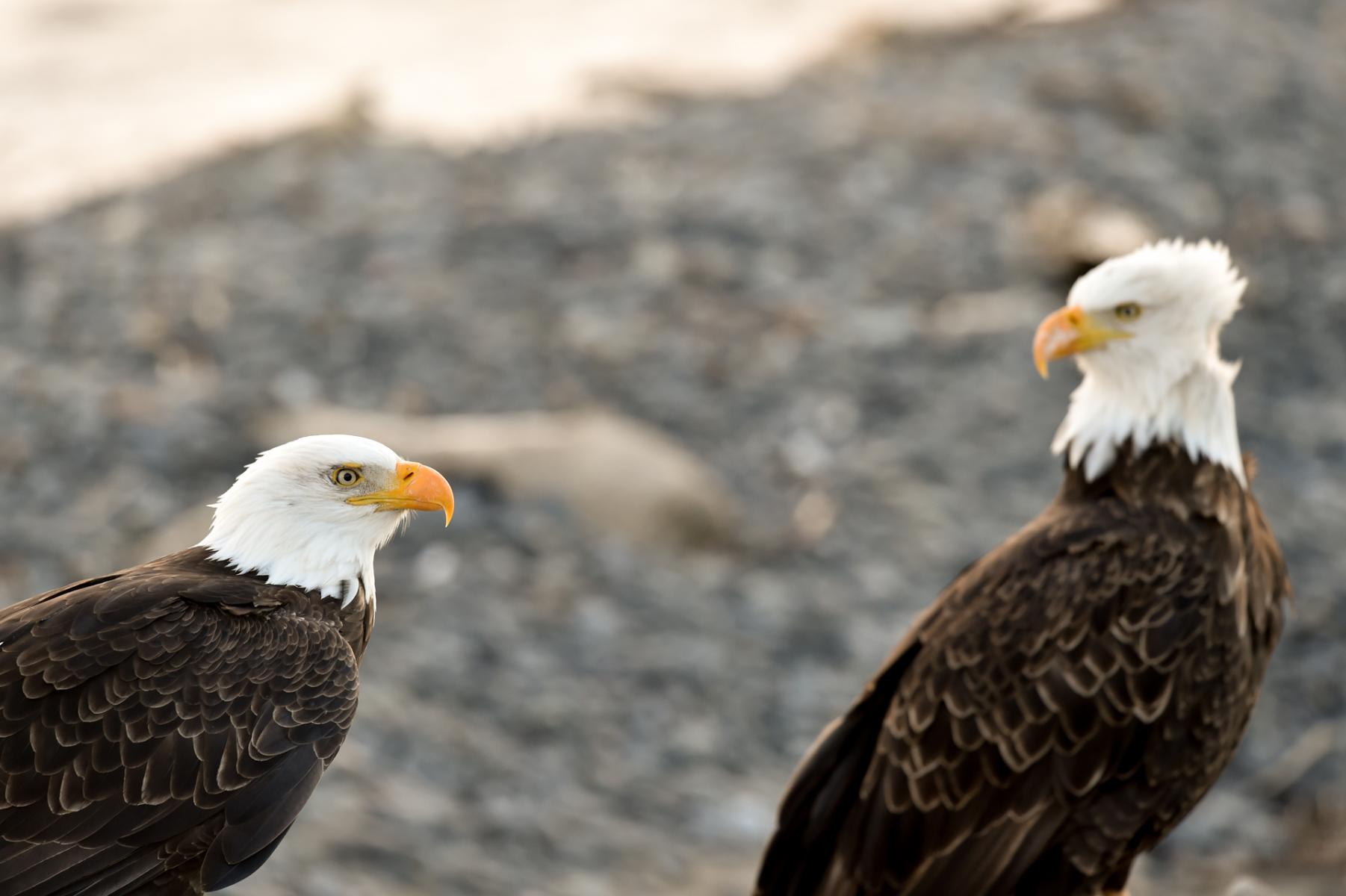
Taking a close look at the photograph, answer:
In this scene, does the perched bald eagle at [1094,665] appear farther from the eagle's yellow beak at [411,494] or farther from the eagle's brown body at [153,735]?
the eagle's brown body at [153,735]

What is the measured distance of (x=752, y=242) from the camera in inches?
427

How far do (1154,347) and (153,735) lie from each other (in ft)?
10.0

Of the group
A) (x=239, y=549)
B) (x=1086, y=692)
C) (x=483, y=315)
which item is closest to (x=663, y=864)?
(x=1086, y=692)

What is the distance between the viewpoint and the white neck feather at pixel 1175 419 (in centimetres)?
502

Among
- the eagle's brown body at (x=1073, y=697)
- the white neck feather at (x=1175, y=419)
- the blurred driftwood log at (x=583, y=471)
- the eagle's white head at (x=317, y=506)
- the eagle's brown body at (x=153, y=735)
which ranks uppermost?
the blurred driftwood log at (x=583, y=471)

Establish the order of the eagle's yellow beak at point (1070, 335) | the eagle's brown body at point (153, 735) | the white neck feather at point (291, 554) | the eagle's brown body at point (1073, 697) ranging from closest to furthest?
the eagle's brown body at point (153, 735) < the white neck feather at point (291, 554) < the eagle's brown body at point (1073, 697) < the eagle's yellow beak at point (1070, 335)

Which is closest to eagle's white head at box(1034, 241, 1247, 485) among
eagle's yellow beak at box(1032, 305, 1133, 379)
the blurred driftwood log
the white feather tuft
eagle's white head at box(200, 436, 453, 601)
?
eagle's yellow beak at box(1032, 305, 1133, 379)

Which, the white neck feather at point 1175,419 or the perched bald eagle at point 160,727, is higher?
the white neck feather at point 1175,419

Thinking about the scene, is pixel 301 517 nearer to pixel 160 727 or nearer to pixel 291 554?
pixel 291 554

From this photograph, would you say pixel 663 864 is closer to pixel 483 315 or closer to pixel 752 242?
pixel 483 315

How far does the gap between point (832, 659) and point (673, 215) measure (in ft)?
13.7

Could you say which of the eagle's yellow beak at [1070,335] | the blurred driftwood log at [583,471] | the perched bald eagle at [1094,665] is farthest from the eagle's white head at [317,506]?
the blurred driftwood log at [583,471]

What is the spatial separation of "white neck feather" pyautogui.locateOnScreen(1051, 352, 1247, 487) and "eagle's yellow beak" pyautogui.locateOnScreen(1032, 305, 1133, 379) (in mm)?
216

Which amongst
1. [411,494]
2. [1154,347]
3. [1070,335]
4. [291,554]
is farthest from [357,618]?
[1154,347]
